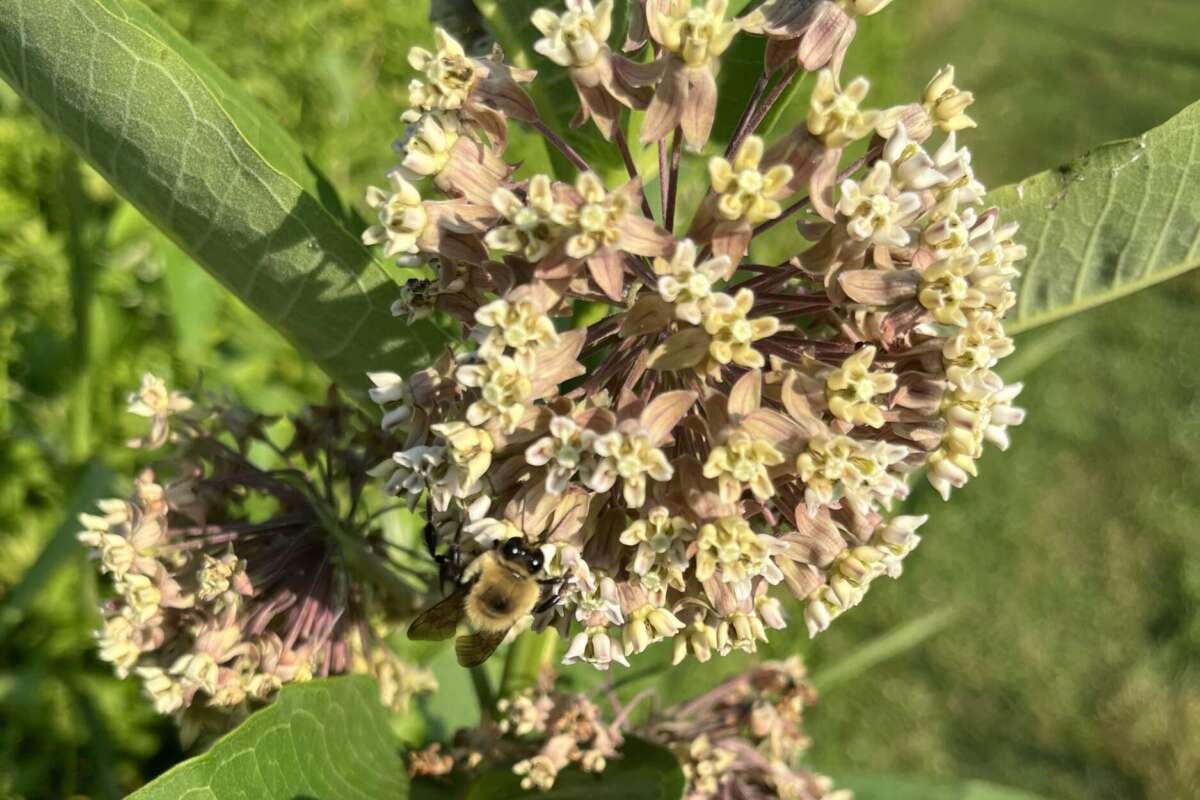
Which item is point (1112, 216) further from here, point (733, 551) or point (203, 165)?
point (203, 165)

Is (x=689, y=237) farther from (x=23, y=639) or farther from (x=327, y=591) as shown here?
(x=23, y=639)

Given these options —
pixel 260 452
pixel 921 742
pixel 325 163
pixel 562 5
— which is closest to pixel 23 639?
pixel 260 452

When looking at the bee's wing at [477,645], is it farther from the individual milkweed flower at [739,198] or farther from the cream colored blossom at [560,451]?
the individual milkweed flower at [739,198]

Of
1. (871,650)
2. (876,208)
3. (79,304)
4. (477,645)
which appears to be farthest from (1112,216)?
(79,304)

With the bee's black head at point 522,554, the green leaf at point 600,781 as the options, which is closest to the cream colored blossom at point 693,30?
the bee's black head at point 522,554

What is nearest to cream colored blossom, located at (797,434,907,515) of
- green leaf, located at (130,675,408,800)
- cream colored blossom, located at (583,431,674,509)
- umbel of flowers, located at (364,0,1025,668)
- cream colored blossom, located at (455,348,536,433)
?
umbel of flowers, located at (364,0,1025,668)

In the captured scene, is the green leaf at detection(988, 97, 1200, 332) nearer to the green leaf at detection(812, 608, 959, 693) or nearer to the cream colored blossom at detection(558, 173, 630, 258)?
the cream colored blossom at detection(558, 173, 630, 258)
